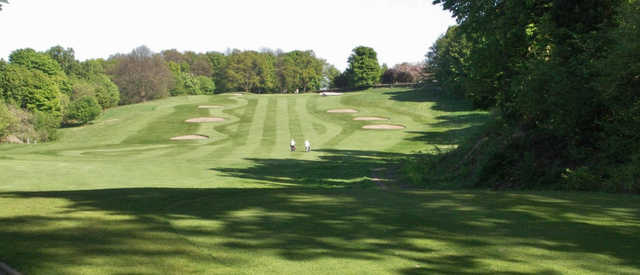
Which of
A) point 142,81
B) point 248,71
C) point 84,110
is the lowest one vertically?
point 84,110

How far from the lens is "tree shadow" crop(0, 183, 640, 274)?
5238 mm

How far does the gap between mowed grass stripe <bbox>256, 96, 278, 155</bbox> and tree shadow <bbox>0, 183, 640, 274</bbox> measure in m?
29.5

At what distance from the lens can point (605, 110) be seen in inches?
577

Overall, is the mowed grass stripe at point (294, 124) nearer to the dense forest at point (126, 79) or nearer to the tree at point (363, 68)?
the dense forest at point (126, 79)

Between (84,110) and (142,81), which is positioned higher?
(142,81)

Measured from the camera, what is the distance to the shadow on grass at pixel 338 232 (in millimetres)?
5172

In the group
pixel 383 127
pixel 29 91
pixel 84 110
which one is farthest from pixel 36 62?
pixel 383 127

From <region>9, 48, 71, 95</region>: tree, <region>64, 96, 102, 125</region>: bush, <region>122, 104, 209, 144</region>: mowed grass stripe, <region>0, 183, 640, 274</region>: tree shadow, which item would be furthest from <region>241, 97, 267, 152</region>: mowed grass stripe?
<region>9, 48, 71, 95</region>: tree

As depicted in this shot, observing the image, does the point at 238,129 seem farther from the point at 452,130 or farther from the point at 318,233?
the point at 318,233

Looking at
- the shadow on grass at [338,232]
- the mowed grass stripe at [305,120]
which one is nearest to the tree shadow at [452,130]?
the mowed grass stripe at [305,120]

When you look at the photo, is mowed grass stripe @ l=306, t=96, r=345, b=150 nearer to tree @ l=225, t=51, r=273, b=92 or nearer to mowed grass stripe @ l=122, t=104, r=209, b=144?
mowed grass stripe @ l=122, t=104, r=209, b=144

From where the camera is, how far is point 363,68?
11169 centimetres

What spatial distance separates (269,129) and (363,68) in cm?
6236

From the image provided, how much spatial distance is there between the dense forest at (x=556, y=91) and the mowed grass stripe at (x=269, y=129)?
66.7 feet
